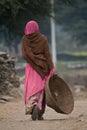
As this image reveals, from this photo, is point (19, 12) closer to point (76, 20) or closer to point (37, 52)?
point (37, 52)

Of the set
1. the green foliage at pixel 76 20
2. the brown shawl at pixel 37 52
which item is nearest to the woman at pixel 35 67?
the brown shawl at pixel 37 52

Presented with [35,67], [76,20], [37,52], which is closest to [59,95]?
[35,67]

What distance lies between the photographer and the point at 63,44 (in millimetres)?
74188

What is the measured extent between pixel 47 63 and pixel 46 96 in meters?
0.63

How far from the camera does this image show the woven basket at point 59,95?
1148 centimetres

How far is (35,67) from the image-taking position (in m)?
11.6

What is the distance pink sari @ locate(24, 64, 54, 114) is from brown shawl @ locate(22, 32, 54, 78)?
92 millimetres

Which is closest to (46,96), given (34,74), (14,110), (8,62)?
(34,74)

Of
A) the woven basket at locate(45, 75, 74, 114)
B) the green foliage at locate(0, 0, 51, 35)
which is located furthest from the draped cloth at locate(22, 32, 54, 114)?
the green foliage at locate(0, 0, 51, 35)

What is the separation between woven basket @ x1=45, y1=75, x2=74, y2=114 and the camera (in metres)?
11.5

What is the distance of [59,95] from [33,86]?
584mm

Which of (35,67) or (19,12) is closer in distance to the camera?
(35,67)

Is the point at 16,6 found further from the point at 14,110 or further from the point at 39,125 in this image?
the point at 39,125

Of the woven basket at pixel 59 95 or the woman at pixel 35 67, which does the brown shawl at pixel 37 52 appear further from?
the woven basket at pixel 59 95
